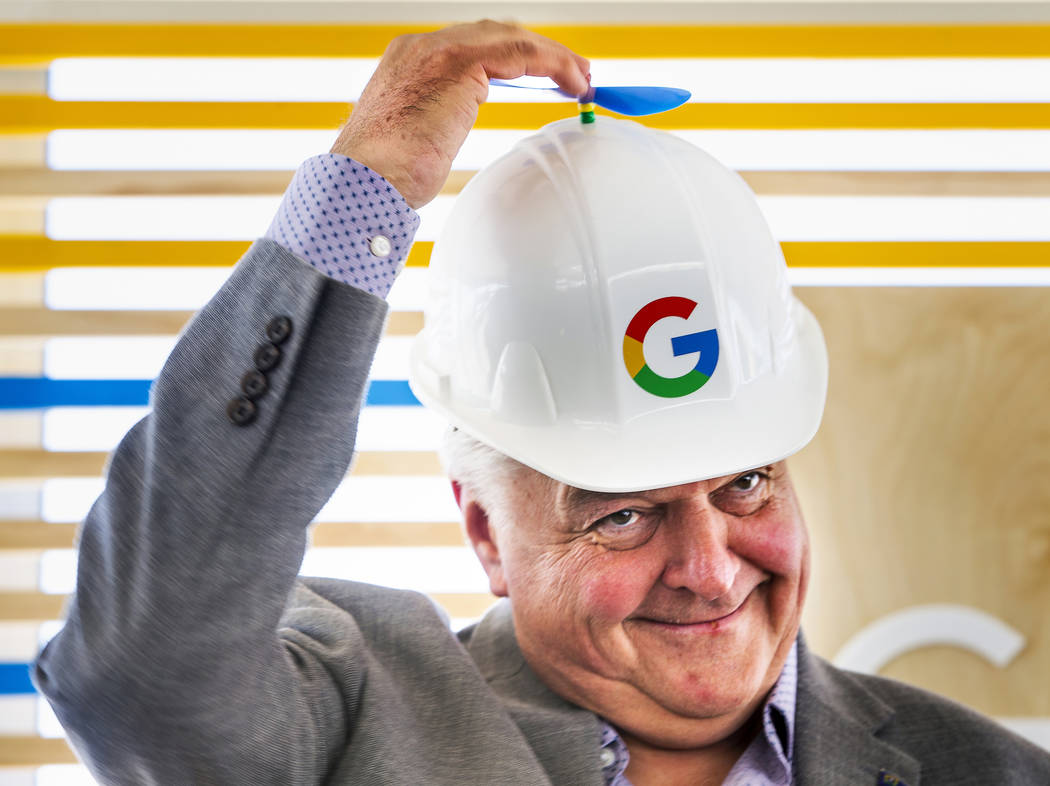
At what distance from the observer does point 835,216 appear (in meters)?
2.50

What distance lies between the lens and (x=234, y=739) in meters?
1.14

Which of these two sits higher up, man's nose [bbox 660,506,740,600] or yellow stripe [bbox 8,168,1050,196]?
yellow stripe [bbox 8,168,1050,196]

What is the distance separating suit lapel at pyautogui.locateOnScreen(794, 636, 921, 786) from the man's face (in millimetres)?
130

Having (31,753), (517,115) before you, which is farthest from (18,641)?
(517,115)

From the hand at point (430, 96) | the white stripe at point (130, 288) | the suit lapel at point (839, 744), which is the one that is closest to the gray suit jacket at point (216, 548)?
the hand at point (430, 96)

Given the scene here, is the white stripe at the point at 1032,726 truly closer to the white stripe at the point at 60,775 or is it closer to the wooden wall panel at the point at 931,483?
the wooden wall panel at the point at 931,483

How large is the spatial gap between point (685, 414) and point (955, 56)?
64.7 inches

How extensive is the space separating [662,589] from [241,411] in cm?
61

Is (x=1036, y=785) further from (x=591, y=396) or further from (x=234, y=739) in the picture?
(x=234, y=739)

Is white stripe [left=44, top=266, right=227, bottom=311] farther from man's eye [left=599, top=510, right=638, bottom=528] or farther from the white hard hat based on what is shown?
man's eye [left=599, top=510, right=638, bottom=528]

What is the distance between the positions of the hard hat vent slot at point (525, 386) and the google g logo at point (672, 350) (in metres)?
0.11

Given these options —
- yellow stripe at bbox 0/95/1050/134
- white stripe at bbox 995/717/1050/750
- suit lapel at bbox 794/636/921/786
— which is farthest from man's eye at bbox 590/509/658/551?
white stripe at bbox 995/717/1050/750

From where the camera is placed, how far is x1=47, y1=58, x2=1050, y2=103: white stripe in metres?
2.48

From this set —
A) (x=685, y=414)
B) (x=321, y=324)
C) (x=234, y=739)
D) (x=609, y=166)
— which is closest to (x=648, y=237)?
(x=609, y=166)
